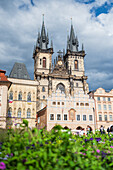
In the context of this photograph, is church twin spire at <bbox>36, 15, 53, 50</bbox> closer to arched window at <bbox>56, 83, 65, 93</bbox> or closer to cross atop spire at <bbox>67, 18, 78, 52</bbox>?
cross atop spire at <bbox>67, 18, 78, 52</bbox>

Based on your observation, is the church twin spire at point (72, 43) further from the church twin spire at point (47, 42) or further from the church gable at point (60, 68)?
the church gable at point (60, 68)

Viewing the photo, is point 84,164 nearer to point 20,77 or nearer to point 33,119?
point 33,119

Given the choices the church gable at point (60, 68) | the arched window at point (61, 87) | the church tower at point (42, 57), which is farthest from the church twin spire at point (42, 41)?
the arched window at point (61, 87)

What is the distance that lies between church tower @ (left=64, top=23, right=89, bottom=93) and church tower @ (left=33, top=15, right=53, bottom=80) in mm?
6433

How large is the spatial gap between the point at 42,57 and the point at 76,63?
38.7ft

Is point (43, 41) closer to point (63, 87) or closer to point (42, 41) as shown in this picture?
point (42, 41)

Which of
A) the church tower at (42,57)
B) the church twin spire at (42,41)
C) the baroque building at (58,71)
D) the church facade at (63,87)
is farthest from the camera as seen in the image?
the church twin spire at (42,41)

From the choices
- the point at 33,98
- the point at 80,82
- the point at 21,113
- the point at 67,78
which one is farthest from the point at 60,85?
the point at 21,113

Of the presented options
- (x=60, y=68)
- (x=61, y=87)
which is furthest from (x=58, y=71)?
(x=61, y=87)

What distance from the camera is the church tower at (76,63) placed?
183 feet

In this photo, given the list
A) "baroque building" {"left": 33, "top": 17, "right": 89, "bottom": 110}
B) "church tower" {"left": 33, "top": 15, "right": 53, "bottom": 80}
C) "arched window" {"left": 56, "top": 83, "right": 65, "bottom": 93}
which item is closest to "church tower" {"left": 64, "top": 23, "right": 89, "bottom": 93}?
"baroque building" {"left": 33, "top": 17, "right": 89, "bottom": 110}

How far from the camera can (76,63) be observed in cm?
6016

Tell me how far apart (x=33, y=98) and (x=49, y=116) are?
9730 mm

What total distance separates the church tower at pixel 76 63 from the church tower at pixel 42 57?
6.43 m
